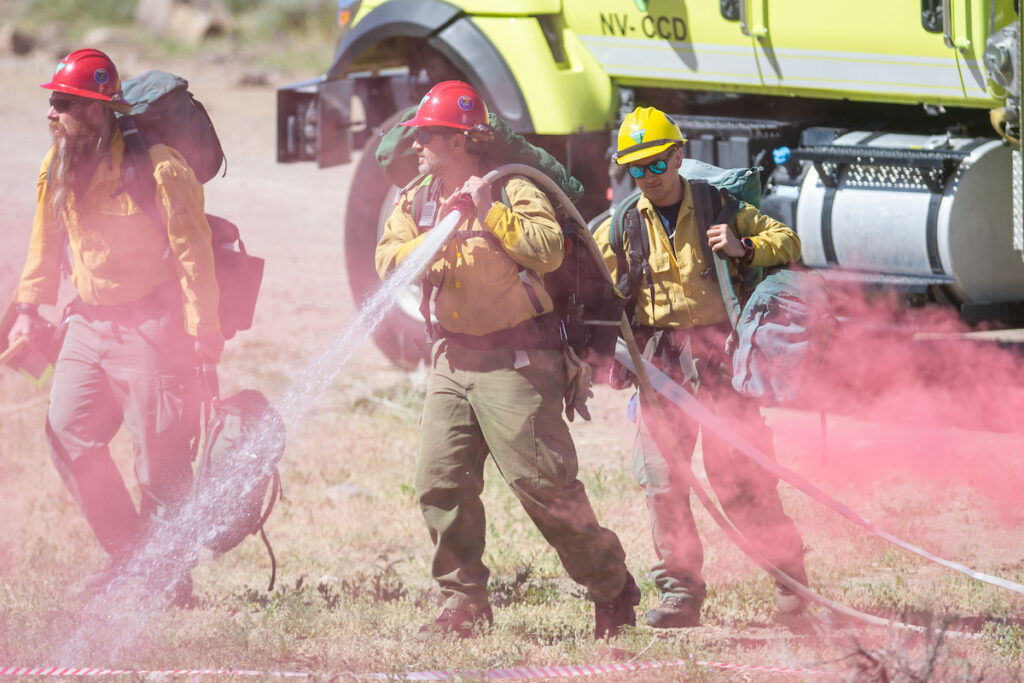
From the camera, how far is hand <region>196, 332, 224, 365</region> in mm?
5023

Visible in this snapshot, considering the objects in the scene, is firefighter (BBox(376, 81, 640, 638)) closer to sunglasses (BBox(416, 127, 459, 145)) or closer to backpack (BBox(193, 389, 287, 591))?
sunglasses (BBox(416, 127, 459, 145))

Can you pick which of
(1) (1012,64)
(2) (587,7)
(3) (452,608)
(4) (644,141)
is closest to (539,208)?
(4) (644,141)

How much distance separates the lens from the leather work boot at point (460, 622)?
4.58 metres

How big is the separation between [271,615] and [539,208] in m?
1.91

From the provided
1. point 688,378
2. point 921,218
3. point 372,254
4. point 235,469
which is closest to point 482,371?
point 688,378

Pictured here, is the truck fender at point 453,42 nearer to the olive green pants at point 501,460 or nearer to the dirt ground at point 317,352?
the dirt ground at point 317,352

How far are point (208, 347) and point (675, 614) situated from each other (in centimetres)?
198

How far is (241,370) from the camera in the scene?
9.04 meters

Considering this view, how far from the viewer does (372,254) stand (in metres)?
8.77

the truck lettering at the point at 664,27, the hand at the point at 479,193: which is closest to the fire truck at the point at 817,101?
the truck lettering at the point at 664,27

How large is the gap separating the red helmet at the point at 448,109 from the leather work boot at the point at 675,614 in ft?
5.99

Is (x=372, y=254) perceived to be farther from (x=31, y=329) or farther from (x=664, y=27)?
(x=31, y=329)

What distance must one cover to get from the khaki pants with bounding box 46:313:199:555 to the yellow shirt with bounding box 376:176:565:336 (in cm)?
117

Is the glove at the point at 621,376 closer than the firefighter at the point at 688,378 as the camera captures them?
No
